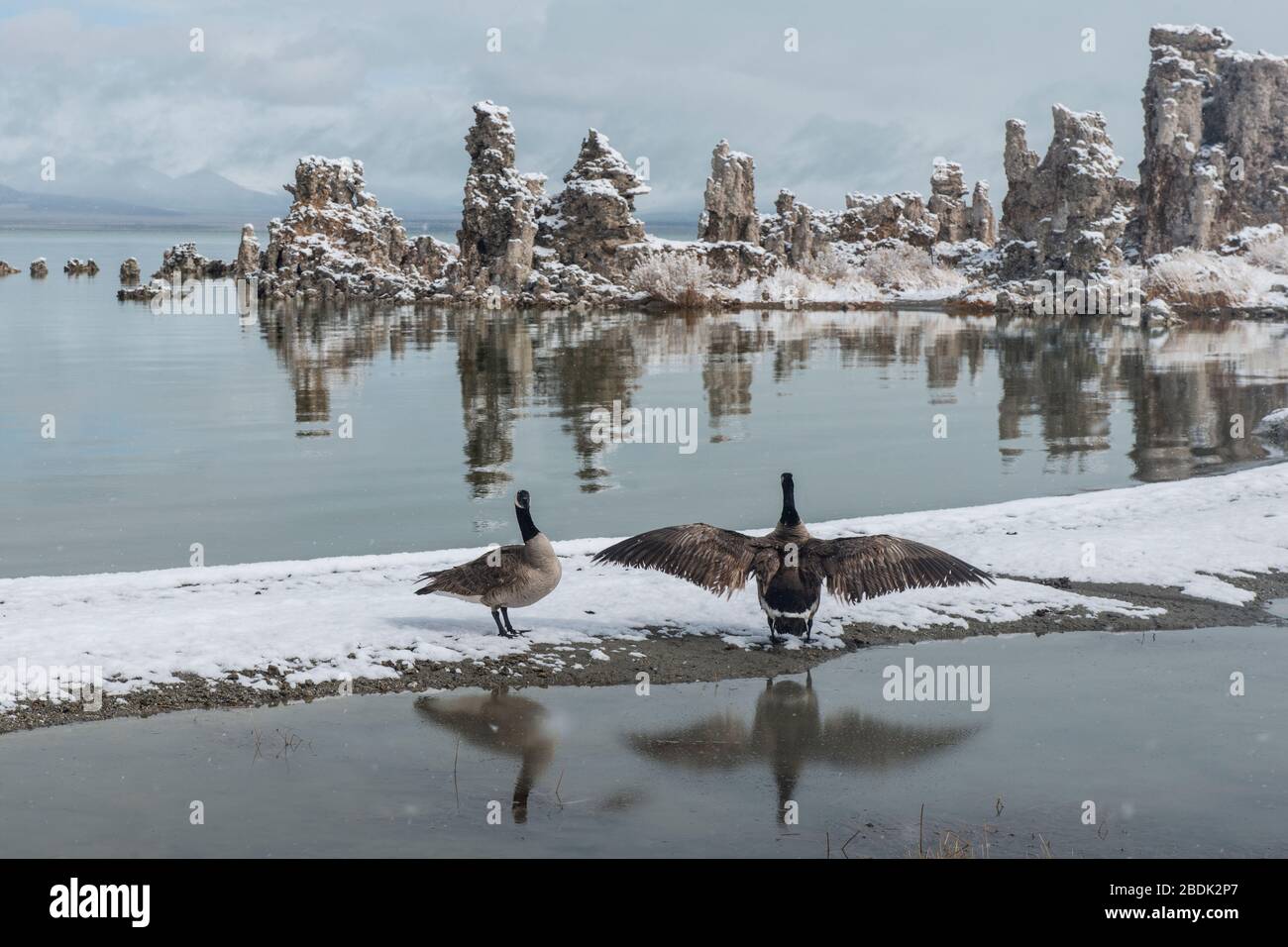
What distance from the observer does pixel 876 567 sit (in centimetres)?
1162

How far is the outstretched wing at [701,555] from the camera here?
11.6 meters

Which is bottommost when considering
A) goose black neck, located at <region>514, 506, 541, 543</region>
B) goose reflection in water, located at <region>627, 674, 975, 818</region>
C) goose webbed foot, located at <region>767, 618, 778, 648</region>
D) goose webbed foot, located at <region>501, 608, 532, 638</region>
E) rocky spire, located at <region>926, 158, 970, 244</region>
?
goose reflection in water, located at <region>627, 674, 975, 818</region>

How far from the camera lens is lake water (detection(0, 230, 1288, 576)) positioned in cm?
2266

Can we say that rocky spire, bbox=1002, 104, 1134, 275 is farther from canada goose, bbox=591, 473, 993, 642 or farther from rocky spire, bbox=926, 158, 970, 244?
canada goose, bbox=591, 473, 993, 642

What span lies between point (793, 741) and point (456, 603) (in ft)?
14.9

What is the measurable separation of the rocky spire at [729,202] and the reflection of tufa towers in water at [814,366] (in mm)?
20404

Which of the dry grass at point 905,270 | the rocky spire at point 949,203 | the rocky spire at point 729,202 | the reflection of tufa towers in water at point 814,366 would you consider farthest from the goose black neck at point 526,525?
the rocky spire at point 949,203

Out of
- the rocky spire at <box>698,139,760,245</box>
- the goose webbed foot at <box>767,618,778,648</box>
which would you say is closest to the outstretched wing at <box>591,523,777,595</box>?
the goose webbed foot at <box>767,618,778,648</box>

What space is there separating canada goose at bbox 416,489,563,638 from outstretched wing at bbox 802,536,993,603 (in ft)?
7.51

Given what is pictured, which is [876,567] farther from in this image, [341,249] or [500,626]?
[341,249]

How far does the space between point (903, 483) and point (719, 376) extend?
2314cm
